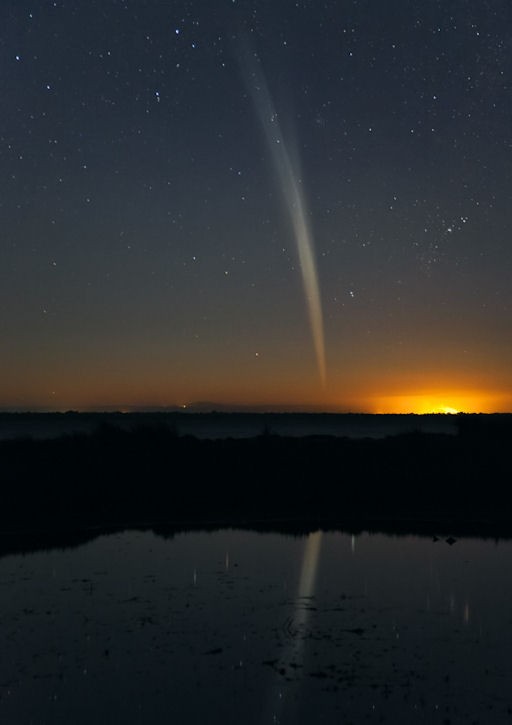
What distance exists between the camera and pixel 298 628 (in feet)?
Result: 59.1

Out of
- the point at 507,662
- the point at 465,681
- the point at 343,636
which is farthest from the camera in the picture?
the point at 343,636

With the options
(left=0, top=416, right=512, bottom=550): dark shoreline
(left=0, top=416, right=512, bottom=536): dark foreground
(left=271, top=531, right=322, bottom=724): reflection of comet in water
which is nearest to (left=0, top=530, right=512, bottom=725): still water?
(left=271, top=531, right=322, bottom=724): reflection of comet in water

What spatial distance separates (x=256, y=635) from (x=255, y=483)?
74.1 ft

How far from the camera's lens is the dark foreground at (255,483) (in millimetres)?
34375

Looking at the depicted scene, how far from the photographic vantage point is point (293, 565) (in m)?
25.4

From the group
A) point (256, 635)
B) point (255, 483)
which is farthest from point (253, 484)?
point (256, 635)

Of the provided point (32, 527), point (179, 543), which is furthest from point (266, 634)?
point (32, 527)

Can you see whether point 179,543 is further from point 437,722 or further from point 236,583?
point 437,722

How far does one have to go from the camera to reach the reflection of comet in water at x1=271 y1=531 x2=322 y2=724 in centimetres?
1316

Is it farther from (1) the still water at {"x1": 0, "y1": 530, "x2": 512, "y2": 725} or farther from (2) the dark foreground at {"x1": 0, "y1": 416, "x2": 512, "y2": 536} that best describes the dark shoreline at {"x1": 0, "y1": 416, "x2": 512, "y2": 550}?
(1) the still water at {"x1": 0, "y1": 530, "x2": 512, "y2": 725}

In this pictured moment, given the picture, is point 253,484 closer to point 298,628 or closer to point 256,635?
point 298,628

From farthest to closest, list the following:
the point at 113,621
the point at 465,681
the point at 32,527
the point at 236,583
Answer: the point at 32,527 → the point at 236,583 → the point at 113,621 → the point at 465,681

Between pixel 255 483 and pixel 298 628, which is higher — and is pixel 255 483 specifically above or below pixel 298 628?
above

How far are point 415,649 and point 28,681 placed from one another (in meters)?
7.53
